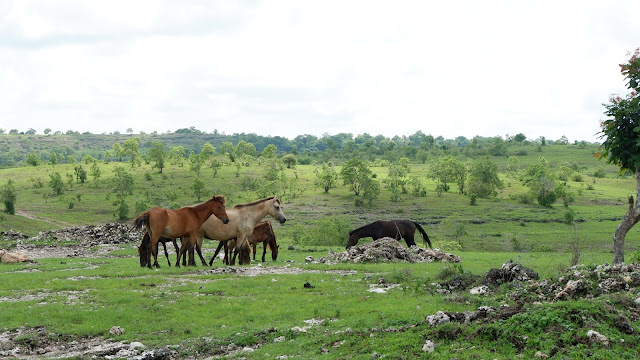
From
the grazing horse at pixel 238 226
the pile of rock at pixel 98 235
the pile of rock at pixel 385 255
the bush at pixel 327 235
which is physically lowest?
the bush at pixel 327 235

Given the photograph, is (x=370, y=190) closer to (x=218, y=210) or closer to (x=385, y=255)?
(x=385, y=255)

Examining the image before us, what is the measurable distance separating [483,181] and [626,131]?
2382 inches

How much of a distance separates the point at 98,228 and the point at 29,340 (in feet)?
85.5

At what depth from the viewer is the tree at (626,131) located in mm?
13305

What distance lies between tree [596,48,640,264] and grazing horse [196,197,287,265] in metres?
12.0

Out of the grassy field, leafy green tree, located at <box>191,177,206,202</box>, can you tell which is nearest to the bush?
the grassy field

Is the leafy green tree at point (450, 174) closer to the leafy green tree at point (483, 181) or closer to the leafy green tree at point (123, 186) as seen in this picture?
the leafy green tree at point (483, 181)

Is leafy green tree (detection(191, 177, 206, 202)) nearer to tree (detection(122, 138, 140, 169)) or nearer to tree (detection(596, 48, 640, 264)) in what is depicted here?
tree (detection(122, 138, 140, 169))

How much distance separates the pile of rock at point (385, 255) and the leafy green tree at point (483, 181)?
164ft

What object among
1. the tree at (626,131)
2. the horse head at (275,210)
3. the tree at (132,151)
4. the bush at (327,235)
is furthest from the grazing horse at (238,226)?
the tree at (132,151)

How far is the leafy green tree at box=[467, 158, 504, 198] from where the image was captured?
69.6 metres

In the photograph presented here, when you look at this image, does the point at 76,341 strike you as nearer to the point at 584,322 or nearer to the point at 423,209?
the point at 584,322

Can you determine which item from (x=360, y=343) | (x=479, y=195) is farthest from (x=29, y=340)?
(x=479, y=195)

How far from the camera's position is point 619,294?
9844 millimetres
